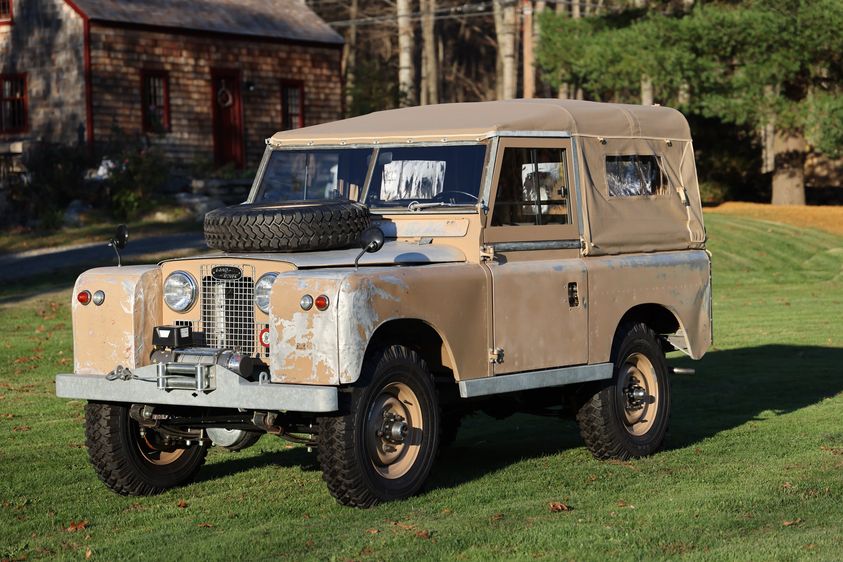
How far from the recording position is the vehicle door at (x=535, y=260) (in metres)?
9.00

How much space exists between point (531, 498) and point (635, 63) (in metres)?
26.6

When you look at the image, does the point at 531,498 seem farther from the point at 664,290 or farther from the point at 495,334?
the point at 664,290

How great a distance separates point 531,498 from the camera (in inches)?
338

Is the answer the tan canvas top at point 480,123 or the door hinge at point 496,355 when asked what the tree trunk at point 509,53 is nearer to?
the tan canvas top at point 480,123

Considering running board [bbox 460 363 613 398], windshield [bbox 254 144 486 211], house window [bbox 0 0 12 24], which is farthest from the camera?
house window [bbox 0 0 12 24]

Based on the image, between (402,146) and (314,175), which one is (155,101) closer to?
(314,175)

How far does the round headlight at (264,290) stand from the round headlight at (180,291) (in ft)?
1.71

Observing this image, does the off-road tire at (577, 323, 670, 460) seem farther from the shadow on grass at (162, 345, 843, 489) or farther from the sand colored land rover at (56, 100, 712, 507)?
the shadow on grass at (162, 345, 843, 489)

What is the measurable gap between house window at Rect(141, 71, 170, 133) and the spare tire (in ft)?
93.4

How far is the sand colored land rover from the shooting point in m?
8.04

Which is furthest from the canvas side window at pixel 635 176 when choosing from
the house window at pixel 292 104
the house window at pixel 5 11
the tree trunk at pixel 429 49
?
the tree trunk at pixel 429 49

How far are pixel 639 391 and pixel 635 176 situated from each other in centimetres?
161

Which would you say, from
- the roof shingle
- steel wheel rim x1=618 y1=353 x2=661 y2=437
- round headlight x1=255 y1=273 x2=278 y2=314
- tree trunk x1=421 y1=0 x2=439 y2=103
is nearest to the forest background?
the roof shingle

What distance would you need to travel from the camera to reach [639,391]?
10.4 m
